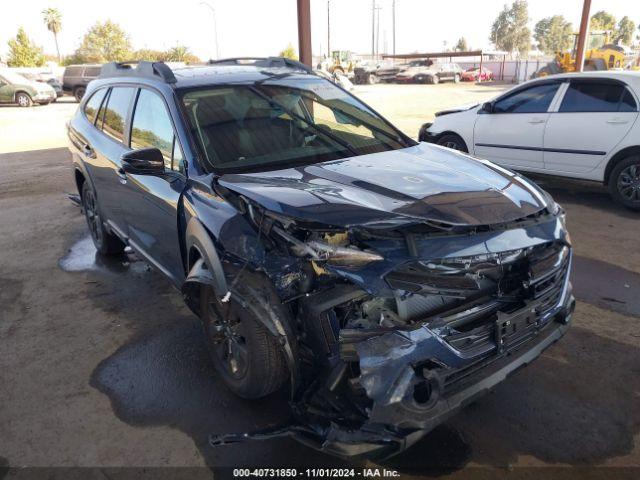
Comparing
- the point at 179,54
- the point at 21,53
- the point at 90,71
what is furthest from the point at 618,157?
the point at 179,54

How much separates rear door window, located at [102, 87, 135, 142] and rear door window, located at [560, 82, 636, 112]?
5495mm

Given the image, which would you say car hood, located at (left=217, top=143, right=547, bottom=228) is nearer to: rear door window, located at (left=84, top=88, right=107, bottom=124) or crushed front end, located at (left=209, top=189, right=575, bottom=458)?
crushed front end, located at (left=209, top=189, right=575, bottom=458)

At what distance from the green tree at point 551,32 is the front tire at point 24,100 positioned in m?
90.7

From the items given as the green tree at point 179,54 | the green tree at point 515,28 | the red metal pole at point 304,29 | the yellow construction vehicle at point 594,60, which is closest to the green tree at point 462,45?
the green tree at point 515,28

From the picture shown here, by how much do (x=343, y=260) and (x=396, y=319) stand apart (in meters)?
0.34

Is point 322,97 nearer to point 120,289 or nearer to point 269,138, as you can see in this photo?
point 269,138

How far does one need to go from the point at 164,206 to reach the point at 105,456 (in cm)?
155

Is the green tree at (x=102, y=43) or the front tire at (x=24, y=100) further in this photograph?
the green tree at (x=102, y=43)

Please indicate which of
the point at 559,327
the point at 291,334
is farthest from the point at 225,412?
the point at 559,327

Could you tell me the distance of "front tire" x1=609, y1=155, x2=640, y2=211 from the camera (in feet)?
20.6

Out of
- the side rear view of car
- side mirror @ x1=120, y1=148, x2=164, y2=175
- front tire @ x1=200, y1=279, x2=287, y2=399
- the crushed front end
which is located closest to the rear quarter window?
the side rear view of car

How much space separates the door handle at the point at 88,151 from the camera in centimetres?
482

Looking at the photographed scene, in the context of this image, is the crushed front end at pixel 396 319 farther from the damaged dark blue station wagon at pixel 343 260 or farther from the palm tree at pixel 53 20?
the palm tree at pixel 53 20

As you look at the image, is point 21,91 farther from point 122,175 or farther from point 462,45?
point 462,45
